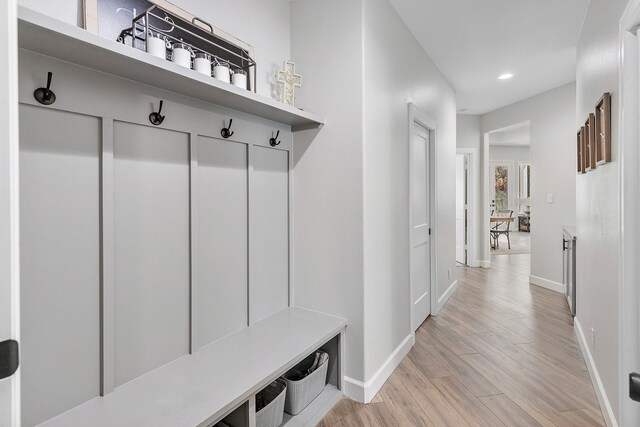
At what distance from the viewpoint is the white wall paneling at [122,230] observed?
121cm

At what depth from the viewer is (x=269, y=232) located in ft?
7.23

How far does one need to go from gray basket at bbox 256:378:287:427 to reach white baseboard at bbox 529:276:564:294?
410 cm

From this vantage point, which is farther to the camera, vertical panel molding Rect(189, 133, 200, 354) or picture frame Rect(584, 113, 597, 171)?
picture frame Rect(584, 113, 597, 171)

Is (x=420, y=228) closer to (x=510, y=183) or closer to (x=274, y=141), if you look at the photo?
(x=274, y=141)

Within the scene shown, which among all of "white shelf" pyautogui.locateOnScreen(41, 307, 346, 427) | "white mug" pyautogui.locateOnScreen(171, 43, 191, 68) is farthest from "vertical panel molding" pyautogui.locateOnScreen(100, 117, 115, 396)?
"white mug" pyautogui.locateOnScreen(171, 43, 191, 68)

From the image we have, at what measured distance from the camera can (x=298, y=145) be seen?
2326 millimetres

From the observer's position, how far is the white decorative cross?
6.90 ft

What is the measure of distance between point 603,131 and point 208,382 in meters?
2.33

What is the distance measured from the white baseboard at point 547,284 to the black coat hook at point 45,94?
5193 millimetres

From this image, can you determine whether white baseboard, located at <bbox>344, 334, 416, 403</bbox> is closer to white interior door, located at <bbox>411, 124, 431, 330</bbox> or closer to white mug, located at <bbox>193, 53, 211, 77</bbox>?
white interior door, located at <bbox>411, 124, 431, 330</bbox>

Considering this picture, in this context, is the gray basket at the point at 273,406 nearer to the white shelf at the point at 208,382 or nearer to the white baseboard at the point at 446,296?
the white shelf at the point at 208,382

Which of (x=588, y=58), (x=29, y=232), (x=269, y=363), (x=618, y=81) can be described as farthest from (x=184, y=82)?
(x=588, y=58)

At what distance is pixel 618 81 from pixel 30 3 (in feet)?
7.80

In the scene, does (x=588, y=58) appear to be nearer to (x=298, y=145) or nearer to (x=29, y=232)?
(x=298, y=145)
